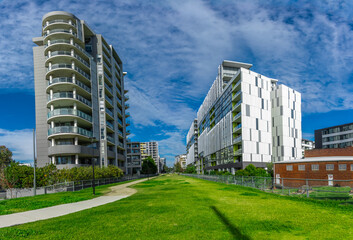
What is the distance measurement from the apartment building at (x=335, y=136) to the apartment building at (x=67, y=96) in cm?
9163

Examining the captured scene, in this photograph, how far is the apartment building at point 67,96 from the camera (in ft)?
141

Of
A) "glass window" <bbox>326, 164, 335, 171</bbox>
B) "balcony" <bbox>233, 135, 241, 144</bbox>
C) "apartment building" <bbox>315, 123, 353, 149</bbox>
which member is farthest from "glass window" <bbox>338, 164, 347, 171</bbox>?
"apartment building" <bbox>315, 123, 353, 149</bbox>

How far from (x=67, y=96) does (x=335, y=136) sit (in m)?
103

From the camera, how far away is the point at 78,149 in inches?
1674

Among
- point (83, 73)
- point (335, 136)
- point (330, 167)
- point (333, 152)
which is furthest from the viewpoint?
point (335, 136)

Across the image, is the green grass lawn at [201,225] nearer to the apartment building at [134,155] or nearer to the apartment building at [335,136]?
the apartment building at [335,136]

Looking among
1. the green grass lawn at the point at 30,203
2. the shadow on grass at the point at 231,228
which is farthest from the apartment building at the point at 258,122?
the shadow on grass at the point at 231,228

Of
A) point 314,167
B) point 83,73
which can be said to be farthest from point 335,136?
point 83,73

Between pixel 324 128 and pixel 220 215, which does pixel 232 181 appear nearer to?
pixel 220 215

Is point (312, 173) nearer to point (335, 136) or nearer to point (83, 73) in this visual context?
point (83, 73)

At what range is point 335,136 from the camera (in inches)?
3743

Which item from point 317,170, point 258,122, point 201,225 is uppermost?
point 258,122

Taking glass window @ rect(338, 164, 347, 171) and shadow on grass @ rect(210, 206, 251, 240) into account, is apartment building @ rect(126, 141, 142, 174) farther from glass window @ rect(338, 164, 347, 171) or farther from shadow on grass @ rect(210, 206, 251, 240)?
shadow on grass @ rect(210, 206, 251, 240)

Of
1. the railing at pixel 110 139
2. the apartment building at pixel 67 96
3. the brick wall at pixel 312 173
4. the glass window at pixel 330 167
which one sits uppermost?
the apartment building at pixel 67 96
